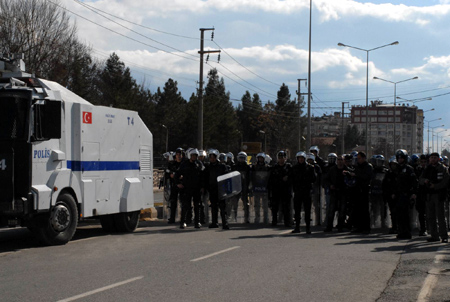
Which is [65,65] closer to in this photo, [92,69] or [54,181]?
[92,69]

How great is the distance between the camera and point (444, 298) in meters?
7.29

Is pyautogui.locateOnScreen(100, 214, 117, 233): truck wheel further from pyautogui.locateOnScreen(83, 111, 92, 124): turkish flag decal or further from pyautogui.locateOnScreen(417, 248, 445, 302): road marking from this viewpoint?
pyautogui.locateOnScreen(417, 248, 445, 302): road marking

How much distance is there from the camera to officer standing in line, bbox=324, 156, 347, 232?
15.2 metres

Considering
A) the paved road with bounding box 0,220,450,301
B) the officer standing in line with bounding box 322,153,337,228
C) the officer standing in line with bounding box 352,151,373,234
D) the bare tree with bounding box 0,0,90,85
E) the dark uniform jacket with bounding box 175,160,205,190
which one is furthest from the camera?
the bare tree with bounding box 0,0,90,85

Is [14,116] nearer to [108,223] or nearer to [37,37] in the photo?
[108,223]

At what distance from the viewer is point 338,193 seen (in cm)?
1532

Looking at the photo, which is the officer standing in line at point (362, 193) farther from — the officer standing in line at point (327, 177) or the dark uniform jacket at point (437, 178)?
the dark uniform jacket at point (437, 178)

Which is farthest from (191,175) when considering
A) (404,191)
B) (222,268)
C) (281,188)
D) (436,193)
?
(222,268)

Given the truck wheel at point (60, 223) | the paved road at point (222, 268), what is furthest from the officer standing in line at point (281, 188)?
the truck wheel at point (60, 223)

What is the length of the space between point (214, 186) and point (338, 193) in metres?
3.20

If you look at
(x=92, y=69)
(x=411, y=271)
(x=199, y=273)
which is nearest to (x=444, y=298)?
(x=411, y=271)

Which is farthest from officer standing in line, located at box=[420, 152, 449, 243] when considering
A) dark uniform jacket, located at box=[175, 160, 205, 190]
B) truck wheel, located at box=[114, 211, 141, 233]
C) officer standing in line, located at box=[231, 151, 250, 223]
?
truck wheel, located at box=[114, 211, 141, 233]

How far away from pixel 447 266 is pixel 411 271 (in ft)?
2.64

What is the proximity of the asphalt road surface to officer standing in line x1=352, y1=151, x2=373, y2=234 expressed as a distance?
1034mm
